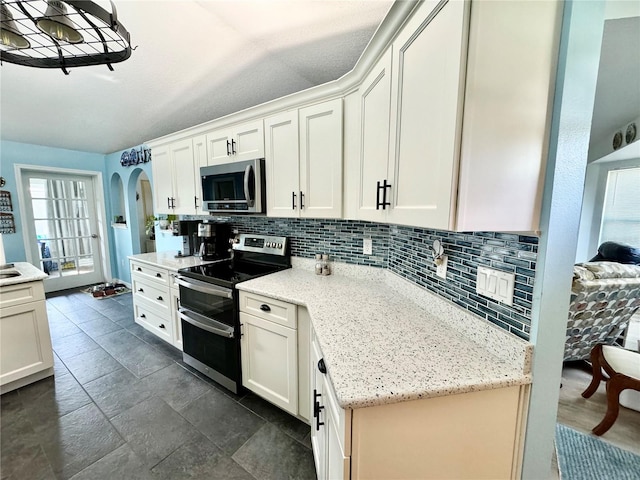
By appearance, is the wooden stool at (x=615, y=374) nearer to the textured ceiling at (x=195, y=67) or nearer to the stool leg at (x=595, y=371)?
the stool leg at (x=595, y=371)

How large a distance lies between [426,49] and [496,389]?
44.8 inches

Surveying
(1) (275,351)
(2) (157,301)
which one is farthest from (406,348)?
(2) (157,301)

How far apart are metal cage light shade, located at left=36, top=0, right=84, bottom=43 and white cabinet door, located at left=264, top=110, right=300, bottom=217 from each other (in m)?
1.05

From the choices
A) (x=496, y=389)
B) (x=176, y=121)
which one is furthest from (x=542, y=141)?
(x=176, y=121)

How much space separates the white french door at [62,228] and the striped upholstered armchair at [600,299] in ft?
21.3

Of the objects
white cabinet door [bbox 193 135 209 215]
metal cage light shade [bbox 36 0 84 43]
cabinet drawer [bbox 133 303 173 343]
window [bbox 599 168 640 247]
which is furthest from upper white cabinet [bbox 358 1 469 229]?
window [bbox 599 168 640 247]

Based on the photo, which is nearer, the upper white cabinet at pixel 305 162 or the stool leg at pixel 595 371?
the upper white cabinet at pixel 305 162

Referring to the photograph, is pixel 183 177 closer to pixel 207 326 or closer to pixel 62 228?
pixel 207 326

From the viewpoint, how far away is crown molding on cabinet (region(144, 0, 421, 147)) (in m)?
0.93

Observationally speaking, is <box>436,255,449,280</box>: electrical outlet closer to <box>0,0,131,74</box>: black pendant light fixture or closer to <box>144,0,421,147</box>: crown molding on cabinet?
<box>144,0,421,147</box>: crown molding on cabinet

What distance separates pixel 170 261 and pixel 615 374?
3.49m

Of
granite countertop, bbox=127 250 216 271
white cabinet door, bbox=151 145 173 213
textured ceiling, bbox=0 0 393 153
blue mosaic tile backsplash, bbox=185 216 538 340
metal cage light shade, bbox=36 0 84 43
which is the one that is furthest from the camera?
white cabinet door, bbox=151 145 173 213

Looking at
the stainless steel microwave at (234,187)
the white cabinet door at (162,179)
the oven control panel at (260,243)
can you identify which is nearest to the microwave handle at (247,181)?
the stainless steel microwave at (234,187)

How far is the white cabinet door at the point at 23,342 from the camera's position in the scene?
194 cm
